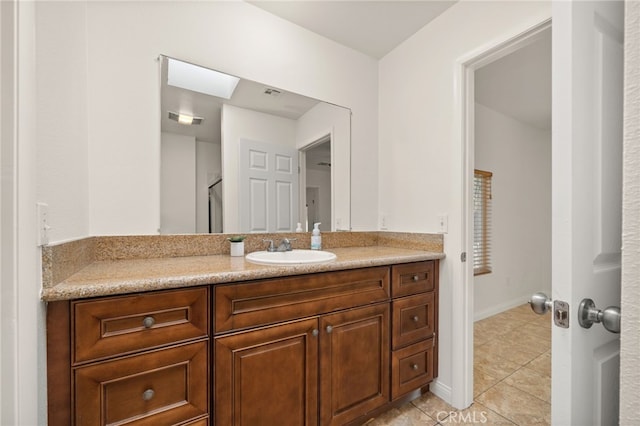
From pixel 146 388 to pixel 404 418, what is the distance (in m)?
1.34

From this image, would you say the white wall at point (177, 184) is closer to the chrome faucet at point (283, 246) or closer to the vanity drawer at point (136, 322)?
the chrome faucet at point (283, 246)

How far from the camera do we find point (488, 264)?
3248 millimetres

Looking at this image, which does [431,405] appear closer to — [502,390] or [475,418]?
[475,418]

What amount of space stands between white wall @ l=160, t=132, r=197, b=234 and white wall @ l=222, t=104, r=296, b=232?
0.17 metres

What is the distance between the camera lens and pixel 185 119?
1.55m

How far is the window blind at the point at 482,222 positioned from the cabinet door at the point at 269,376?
262 centimetres

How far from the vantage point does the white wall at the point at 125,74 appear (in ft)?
3.17

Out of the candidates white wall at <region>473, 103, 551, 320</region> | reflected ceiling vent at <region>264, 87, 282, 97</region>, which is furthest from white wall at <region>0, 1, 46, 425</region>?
white wall at <region>473, 103, 551, 320</region>

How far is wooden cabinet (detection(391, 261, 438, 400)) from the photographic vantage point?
4.99ft

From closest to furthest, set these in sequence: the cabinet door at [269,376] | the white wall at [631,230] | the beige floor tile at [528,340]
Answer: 1. the white wall at [631,230]
2. the cabinet door at [269,376]
3. the beige floor tile at [528,340]

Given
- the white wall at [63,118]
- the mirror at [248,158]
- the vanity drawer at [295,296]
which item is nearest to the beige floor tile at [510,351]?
the vanity drawer at [295,296]

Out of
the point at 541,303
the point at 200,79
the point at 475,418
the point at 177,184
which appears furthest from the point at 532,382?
the point at 200,79

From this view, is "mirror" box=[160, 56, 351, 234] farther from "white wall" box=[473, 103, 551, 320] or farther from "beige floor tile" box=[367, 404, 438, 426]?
"white wall" box=[473, 103, 551, 320]

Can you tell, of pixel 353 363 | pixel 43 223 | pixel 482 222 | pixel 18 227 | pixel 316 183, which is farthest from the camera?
pixel 482 222
